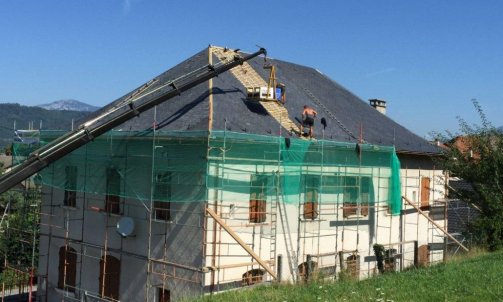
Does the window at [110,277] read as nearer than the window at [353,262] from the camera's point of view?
Yes

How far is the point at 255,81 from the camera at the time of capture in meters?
19.9

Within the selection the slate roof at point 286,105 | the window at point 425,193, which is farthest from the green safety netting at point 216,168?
the window at point 425,193

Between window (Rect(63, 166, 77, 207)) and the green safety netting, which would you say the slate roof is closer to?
the green safety netting

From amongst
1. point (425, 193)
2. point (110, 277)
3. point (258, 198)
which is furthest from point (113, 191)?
point (425, 193)

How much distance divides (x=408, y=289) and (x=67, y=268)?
1309 cm

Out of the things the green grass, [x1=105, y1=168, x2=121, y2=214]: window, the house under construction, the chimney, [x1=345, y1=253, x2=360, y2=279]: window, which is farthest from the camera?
the chimney

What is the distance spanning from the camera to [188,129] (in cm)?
1586

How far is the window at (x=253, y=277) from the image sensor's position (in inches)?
643

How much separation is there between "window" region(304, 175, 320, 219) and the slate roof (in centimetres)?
162

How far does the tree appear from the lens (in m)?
21.5

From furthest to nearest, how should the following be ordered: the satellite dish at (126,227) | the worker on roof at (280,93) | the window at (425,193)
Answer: the window at (425,193), the worker on roof at (280,93), the satellite dish at (126,227)

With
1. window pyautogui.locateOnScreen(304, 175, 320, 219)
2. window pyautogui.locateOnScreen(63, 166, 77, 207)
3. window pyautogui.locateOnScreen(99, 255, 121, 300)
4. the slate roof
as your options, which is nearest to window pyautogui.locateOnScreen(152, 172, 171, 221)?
the slate roof

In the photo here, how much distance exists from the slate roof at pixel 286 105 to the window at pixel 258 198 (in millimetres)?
1473

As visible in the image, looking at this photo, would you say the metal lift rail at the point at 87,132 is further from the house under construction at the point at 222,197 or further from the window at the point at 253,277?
the window at the point at 253,277
